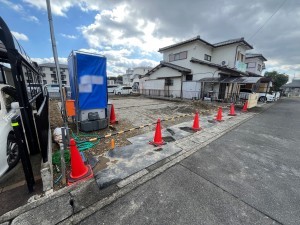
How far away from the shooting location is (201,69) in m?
15.4

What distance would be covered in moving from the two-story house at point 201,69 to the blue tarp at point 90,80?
471 inches

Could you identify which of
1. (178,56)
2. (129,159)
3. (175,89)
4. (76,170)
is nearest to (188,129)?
(129,159)

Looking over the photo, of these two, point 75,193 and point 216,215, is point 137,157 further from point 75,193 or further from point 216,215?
point 216,215

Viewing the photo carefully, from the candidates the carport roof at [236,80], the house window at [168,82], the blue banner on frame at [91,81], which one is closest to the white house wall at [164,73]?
the house window at [168,82]

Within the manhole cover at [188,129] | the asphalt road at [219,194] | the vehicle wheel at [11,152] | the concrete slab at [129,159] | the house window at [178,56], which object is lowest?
the asphalt road at [219,194]

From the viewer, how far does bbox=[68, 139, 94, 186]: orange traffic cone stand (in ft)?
8.20

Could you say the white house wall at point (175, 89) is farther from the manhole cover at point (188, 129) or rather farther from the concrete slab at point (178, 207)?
the concrete slab at point (178, 207)

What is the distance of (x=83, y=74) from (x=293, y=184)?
19.1 feet

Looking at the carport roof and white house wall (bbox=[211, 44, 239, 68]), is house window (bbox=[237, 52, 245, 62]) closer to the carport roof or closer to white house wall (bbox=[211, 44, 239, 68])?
white house wall (bbox=[211, 44, 239, 68])

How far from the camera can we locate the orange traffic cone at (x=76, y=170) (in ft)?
8.20

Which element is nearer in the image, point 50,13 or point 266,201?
point 266,201

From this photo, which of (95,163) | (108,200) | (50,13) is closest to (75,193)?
(108,200)

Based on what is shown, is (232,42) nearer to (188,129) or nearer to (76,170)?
(188,129)

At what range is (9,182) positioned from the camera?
2490 mm
